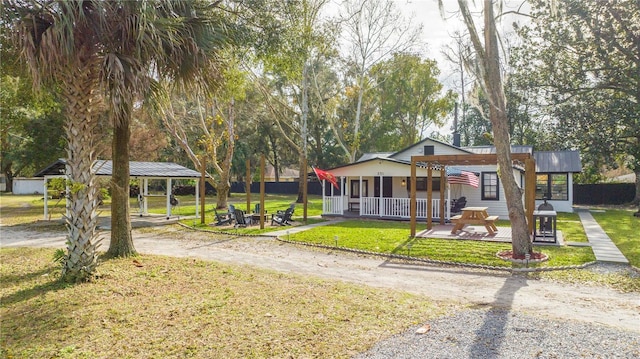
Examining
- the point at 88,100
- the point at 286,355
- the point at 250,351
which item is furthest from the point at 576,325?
the point at 88,100

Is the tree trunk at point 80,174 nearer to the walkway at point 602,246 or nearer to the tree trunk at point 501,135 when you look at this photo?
the tree trunk at point 501,135

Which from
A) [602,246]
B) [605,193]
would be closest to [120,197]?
[602,246]

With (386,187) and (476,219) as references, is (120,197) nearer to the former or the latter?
(476,219)

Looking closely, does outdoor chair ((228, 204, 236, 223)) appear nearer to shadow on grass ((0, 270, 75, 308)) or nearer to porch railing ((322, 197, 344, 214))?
porch railing ((322, 197, 344, 214))

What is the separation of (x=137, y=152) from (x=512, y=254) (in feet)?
92.9

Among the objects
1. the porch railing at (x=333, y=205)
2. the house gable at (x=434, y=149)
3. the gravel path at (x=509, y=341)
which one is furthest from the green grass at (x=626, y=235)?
the porch railing at (x=333, y=205)

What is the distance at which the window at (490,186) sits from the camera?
2055 cm

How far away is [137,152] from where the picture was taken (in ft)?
100.0

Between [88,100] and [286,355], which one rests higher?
[88,100]

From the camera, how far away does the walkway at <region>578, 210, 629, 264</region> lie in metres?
9.40

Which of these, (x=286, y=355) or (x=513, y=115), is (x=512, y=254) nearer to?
(x=286, y=355)

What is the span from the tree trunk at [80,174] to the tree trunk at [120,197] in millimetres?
1877

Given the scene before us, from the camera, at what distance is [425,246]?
10.9m

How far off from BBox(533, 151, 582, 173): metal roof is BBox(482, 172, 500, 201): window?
3.59 m
